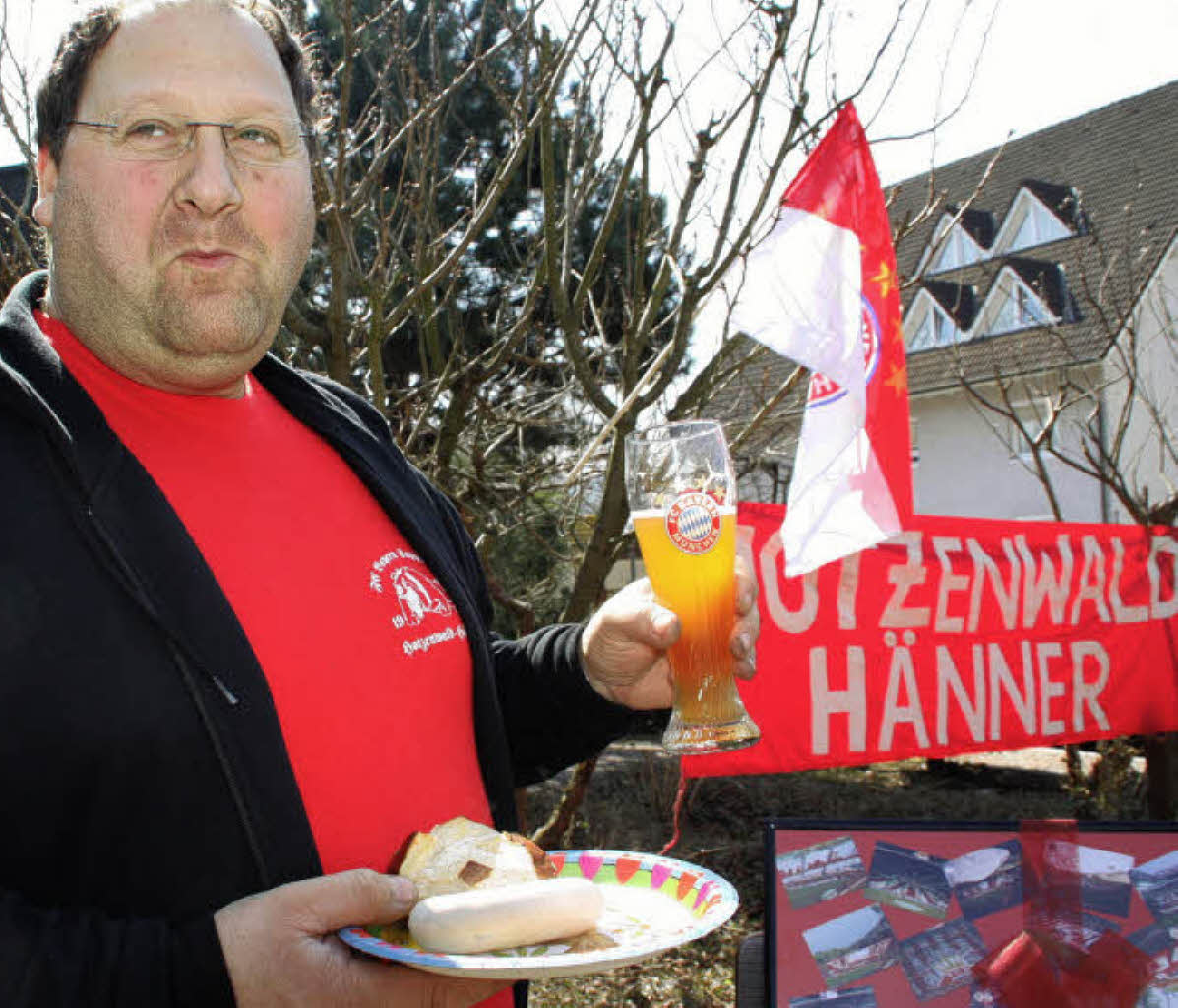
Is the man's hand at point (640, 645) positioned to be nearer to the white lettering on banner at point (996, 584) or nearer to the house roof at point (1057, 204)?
the white lettering on banner at point (996, 584)

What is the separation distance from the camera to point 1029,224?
22406 millimetres

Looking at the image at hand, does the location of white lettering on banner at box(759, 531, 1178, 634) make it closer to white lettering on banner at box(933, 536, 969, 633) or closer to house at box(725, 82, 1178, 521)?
white lettering on banner at box(933, 536, 969, 633)

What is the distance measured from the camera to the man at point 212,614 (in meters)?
1.32

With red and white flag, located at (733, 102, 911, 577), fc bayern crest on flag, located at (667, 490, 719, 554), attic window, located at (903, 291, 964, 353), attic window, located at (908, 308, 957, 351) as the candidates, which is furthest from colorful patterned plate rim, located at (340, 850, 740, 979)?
attic window, located at (903, 291, 964, 353)

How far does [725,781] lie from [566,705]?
6.93 metres

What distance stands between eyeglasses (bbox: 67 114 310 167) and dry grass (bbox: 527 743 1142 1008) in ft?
14.5

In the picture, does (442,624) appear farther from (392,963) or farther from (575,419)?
(575,419)

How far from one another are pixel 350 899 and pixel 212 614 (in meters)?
0.42

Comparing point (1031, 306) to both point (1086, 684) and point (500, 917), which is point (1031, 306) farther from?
point (500, 917)

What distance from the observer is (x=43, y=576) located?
1.38 m

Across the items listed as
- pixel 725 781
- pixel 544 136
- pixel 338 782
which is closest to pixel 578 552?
pixel 544 136

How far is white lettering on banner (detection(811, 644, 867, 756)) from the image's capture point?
473 cm

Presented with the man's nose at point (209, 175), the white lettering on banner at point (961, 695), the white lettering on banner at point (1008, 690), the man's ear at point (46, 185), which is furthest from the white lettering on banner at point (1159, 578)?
the man's ear at point (46, 185)

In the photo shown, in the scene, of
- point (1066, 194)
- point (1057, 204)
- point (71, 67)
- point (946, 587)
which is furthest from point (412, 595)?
point (1057, 204)
